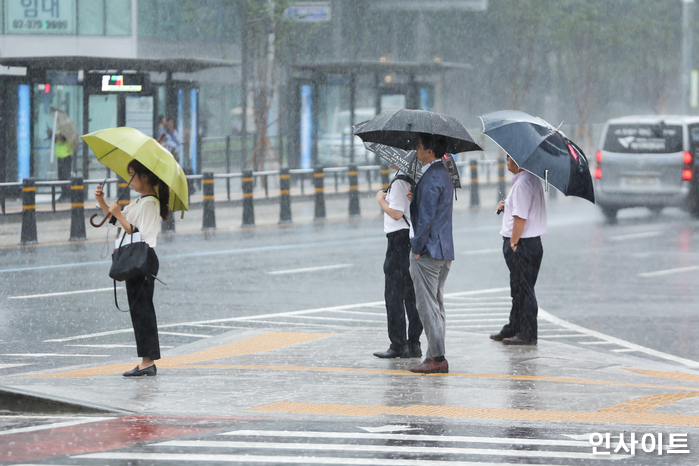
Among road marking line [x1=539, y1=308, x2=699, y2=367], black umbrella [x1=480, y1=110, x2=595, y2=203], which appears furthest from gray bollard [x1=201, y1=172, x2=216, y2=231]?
black umbrella [x1=480, y1=110, x2=595, y2=203]

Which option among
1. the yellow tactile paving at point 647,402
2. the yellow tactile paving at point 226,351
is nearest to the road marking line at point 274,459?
the yellow tactile paving at point 647,402

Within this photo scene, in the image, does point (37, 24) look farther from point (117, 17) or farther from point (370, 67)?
point (370, 67)

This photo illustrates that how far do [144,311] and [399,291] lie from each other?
2.05m

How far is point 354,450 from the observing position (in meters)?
5.89

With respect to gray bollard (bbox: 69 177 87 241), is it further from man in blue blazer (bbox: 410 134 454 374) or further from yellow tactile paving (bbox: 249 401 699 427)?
yellow tactile paving (bbox: 249 401 699 427)

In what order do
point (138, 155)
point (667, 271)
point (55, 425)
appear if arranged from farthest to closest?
1. point (667, 271)
2. point (138, 155)
3. point (55, 425)

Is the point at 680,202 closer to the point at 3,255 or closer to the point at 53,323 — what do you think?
the point at 3,255

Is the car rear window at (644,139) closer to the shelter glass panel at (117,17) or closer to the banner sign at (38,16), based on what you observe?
the shelter glass panel at (117,17)

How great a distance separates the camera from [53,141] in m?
25.1

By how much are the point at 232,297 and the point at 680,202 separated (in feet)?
39.8

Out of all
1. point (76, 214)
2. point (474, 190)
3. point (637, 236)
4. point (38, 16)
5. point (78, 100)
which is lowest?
point (637, 236)

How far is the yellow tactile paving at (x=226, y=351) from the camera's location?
8445mm

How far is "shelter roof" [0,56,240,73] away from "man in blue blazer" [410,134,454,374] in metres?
17.4

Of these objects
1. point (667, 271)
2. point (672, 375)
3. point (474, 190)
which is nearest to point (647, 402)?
point (672, 375)
